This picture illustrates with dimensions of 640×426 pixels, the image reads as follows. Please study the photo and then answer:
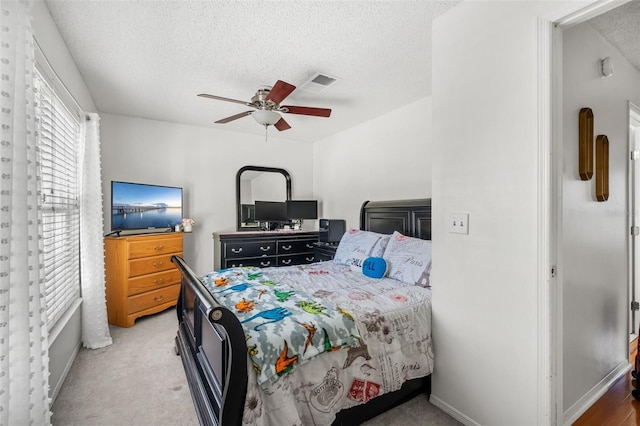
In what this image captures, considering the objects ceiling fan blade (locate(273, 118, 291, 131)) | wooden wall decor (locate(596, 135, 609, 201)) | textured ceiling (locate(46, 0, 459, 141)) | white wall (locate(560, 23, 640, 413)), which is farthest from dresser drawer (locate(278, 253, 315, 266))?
wooden wall decor (locate(596, 135, 609, 201))

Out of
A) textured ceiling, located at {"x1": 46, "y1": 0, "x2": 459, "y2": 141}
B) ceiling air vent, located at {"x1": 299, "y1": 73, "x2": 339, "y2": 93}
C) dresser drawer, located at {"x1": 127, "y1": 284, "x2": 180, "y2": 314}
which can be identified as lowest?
dresser drawer, located at {"x1": 127, "y1": 284, "x2": 180, "y2": 314}

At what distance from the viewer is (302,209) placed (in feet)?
15.8

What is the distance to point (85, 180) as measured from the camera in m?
2.77

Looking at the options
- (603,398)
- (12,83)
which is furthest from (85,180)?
(603,398)

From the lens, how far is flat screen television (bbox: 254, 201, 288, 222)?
472cm

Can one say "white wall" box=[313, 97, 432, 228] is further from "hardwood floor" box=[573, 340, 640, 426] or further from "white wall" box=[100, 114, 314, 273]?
"hardwood floor" box=[573, 340, 640, 426]

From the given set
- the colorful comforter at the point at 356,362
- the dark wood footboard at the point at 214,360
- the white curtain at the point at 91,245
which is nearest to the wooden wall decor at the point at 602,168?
the colorful comforter at the point at 356,362

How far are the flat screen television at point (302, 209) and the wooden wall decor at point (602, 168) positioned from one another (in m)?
3.48

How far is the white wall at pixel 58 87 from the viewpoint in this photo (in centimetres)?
181

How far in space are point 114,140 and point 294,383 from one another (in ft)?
12.9

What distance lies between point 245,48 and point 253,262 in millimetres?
2769

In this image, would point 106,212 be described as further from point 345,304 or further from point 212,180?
point 345,304

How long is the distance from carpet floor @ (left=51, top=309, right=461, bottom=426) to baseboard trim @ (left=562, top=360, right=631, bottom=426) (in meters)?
0.67

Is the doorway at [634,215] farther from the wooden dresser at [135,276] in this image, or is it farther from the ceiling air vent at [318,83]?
the wooden dresser at [135,276]
